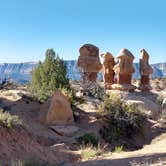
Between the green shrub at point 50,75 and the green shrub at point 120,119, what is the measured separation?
14.0 ft

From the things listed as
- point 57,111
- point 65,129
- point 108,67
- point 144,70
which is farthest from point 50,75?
point 144,70

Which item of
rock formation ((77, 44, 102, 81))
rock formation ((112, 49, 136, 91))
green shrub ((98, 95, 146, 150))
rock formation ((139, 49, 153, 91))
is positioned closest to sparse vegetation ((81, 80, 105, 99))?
rock formation ((77, 44, 102, 81))

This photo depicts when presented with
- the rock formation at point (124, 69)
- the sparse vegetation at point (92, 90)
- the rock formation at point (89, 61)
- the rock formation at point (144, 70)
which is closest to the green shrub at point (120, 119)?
the sparse vegetation at point (92, 90)

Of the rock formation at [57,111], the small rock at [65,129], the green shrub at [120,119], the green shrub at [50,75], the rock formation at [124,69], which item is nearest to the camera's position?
the small rock at [65,129]

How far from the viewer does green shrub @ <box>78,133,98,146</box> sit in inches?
683

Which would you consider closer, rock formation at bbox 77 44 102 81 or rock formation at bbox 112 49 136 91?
rock formation at bbox 77 44 102 81

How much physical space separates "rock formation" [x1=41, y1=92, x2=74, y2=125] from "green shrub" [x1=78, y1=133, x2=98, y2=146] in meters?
2.21

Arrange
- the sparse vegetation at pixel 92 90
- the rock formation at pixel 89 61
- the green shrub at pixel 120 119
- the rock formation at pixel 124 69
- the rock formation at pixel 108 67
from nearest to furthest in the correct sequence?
the green shrub at pixel 120 119
the sparse vegetation at pixel 92 90
the rock formation at pixel 89 61
the rock formation at pixel 124 69
the rock formation at pixel 108 67

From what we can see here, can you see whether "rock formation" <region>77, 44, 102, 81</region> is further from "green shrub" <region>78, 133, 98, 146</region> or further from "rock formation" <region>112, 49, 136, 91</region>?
"green shrub" <region>78, 133, 98, 146</region>

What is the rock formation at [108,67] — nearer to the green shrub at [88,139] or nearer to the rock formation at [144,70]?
the rock formation at [144,70]

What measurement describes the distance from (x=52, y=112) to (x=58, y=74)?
7423mm

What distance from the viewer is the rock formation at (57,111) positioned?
19500 millimetres

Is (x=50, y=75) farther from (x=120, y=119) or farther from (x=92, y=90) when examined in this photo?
(x=120, y=119)

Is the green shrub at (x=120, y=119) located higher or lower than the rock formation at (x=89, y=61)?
lower
